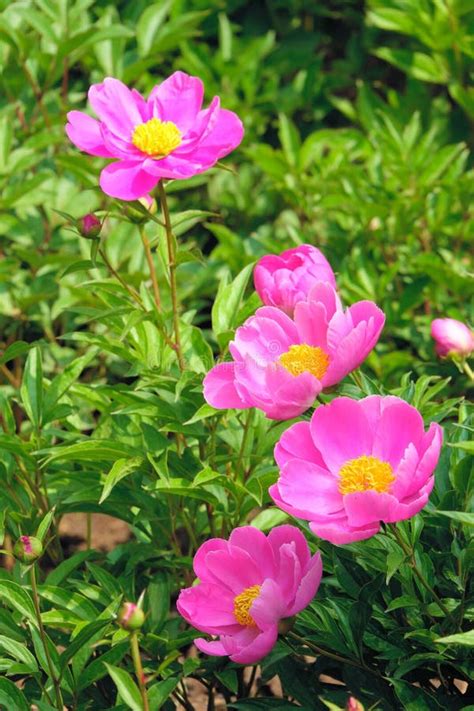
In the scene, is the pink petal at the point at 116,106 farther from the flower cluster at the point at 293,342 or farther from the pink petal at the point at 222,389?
the pink petal at the point at 222,389

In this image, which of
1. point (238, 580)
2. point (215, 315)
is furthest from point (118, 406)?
point (238, 580)

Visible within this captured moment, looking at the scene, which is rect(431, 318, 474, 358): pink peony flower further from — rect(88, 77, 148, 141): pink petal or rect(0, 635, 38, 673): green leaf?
rect(0, 635, 38, 673): green leaf

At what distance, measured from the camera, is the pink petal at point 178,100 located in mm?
1662

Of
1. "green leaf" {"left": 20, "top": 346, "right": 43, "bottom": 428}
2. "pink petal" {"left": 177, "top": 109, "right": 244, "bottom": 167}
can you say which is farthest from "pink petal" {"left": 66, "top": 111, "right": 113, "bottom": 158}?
"green leaf" {"left": 20, "top": 346, "right": 43, "bottom": 428}

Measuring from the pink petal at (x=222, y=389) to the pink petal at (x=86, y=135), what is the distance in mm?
346

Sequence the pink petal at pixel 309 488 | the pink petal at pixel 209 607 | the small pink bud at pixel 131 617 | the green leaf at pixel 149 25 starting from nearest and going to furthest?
the small pink bud at pixel 131 617 < the pink petal at pixel 309 488 < the pink petal at pixel 209 607 < the green leaf at pixel 149 25

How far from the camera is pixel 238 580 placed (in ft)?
4.52

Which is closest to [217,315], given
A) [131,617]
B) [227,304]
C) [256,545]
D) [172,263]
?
[227,304]

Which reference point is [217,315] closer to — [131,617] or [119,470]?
[119,470]

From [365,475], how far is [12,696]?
0.51 m

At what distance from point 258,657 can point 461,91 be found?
1.95 m

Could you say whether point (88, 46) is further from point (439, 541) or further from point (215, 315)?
point (439, 541)

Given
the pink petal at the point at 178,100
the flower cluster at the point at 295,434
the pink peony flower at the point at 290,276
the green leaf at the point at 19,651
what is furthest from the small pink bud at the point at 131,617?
the pink petal at the point at 178,100

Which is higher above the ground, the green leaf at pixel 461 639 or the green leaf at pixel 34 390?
the green leaf at pixel 461 639
